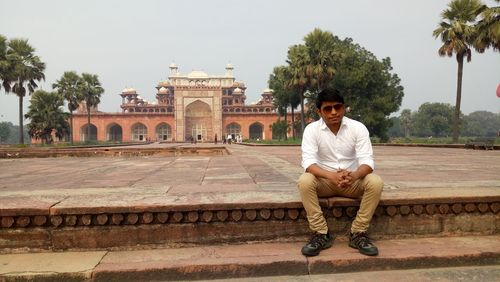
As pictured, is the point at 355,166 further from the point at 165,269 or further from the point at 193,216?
the point at 165,269

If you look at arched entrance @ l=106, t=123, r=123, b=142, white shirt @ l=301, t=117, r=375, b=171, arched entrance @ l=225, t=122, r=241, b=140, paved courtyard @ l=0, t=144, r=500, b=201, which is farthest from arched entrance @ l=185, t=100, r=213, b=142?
white shirt @ l=301, t=117, r=375, b=171

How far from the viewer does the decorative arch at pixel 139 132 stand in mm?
59531

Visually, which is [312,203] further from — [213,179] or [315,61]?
[315,61]

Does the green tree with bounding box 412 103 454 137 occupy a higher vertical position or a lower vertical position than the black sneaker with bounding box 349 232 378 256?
higher

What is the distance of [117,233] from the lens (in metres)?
2.46

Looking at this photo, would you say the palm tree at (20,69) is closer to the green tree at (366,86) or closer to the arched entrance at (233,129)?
the green tree at (366,86)

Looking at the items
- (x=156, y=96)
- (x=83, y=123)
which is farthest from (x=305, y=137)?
(x=156, y=96)

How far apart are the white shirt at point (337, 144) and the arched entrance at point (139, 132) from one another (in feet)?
195

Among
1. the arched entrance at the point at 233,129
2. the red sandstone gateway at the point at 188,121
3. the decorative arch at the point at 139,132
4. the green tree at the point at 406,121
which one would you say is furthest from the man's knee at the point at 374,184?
the green tree at the point at 406,121

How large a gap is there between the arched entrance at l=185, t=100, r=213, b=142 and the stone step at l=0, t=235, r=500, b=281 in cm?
5573

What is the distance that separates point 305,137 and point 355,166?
1.44 ft

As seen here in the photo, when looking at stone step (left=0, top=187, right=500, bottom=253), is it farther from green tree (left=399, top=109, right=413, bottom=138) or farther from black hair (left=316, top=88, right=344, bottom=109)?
green tree (left=399, top=109, right=413, bottom=138)

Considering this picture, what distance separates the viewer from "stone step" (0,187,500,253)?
95.3 inches

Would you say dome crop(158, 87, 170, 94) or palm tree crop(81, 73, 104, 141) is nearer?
palm tree crop(81, 73, 104, 141)
